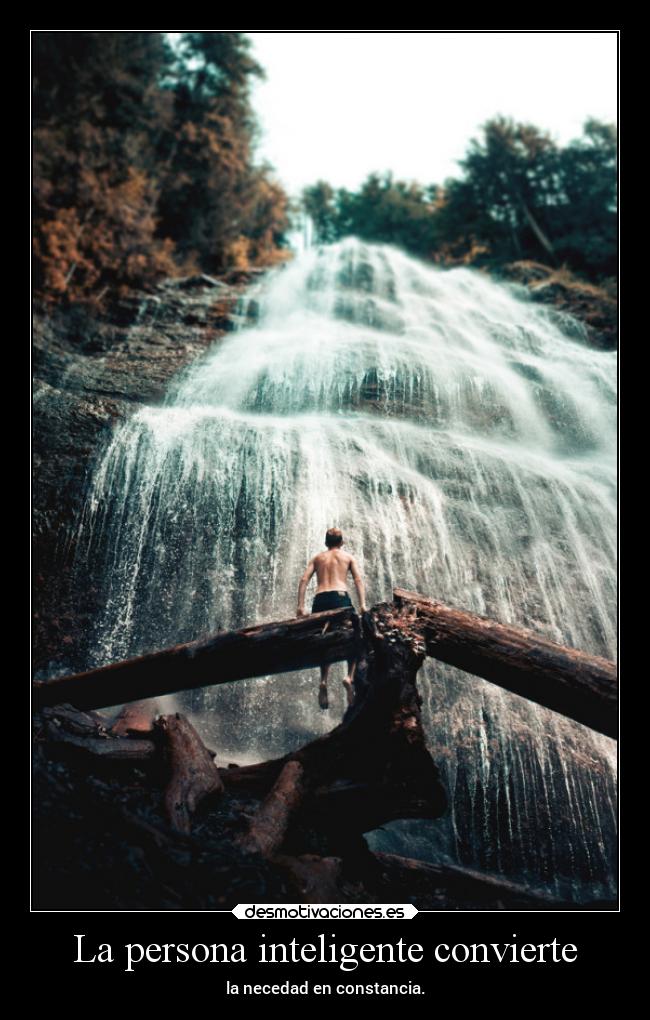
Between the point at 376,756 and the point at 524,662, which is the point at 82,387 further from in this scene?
the point at 524,662

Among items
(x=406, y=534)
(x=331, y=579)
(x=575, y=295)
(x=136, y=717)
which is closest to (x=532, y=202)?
(x=575, y=295)

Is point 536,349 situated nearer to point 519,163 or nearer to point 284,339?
point 284,339

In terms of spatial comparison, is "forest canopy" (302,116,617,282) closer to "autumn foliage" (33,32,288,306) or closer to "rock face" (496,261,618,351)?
"rock face" (496,261,618,351)

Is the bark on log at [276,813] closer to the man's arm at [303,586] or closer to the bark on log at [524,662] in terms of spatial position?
the bark on log at [524,662]

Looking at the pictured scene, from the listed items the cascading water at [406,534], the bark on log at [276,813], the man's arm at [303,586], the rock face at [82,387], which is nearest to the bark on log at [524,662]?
Result: the bark on log at [276,813]

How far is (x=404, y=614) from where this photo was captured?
4.24 metres

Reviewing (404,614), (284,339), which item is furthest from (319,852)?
(284,339)

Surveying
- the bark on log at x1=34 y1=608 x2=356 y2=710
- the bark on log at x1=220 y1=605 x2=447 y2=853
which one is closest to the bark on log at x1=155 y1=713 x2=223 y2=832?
the bark on log at x1=34 y1=608 x2=356 y2=710

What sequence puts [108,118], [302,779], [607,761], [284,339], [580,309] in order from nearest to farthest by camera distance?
[302,779] → [607,761] → [284,339] → [580,309] → [108,118]

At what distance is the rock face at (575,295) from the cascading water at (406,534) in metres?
3.89

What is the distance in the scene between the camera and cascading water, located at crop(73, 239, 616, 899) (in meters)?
8.09

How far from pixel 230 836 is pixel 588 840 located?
19.2 feet

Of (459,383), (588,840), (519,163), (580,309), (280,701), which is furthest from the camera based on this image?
(519,163)
